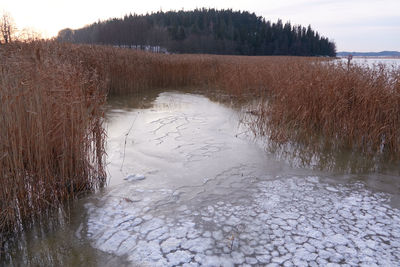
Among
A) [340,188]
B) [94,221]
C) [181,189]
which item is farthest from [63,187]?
[340,188]

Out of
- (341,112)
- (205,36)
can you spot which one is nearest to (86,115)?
(341,112)

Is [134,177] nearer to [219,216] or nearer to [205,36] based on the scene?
[219,216]

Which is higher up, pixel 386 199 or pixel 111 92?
pixel 111 92

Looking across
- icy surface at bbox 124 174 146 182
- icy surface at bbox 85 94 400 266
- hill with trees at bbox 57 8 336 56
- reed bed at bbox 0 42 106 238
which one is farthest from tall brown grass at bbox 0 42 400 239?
hill with trees at bbox 57 8 336 56

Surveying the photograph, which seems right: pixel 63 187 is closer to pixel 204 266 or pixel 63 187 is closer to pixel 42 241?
pixel 42 241

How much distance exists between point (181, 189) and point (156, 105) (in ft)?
19.7

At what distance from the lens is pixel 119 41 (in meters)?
53.5

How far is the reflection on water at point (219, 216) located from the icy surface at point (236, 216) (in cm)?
1

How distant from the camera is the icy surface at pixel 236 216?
248cm

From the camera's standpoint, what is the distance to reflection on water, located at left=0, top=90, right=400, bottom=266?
8.06ft

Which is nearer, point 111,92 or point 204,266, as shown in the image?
point 204,266

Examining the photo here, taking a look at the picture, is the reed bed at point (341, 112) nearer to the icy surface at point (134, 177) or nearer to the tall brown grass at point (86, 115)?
the tall brown grass at point (86, 115)

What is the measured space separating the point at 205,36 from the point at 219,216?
222 ft

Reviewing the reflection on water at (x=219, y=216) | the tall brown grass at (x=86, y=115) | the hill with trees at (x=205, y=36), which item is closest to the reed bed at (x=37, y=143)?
the tall brown grass at (x=86, y=115)
